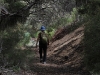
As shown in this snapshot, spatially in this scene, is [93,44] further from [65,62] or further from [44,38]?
[65,62]

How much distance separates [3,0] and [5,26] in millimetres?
968

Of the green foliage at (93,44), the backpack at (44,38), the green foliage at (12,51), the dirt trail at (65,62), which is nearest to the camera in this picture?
the green foliage at (93,44)

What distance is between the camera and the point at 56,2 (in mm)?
11789

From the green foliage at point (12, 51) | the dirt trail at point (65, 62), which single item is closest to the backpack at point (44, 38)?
the dirt trail at point (65, 62)

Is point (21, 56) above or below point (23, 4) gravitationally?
below

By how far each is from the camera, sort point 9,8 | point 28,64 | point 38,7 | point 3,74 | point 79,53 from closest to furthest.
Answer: point 3,74, point 9,8, point 38,7, point 28,64, point 79,53

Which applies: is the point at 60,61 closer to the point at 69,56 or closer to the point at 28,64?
the point at 69,56

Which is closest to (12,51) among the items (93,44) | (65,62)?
(93,44)

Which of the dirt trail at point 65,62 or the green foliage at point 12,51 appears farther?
the dirt trail at point 65,62

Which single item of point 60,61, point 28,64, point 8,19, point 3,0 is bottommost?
point 60,61

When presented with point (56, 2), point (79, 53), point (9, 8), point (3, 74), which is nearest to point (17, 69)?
point (3, 74)

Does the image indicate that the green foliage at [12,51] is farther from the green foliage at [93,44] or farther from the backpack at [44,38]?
the backpack at [44,38]

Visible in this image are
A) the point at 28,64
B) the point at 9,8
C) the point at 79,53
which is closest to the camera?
the point at 9,8

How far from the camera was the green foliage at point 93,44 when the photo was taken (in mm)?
9609
